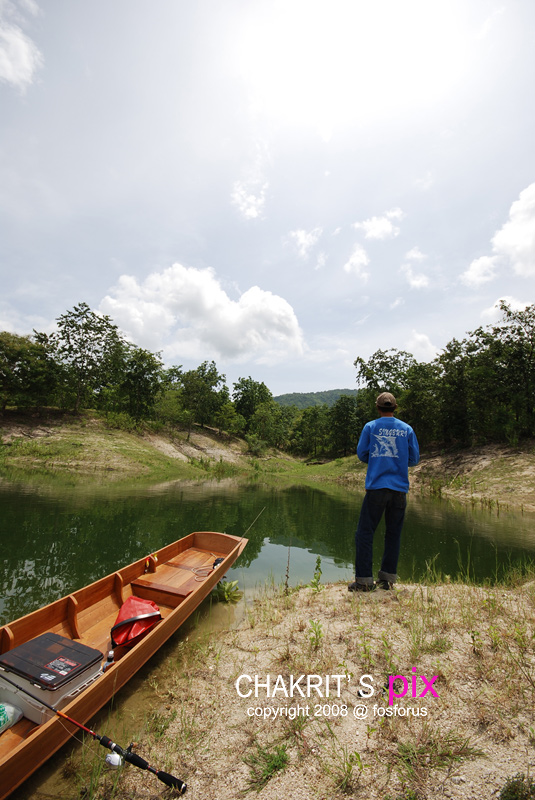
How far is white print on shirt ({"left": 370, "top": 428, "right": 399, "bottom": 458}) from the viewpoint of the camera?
16.3ft

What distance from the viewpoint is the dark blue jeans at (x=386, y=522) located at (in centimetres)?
494

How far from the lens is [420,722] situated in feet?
8.93

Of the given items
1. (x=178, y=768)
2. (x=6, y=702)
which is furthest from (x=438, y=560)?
(x=6, y=702)

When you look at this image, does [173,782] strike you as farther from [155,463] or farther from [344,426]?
[344,426]

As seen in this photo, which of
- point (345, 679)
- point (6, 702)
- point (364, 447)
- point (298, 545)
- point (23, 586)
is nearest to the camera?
point (6, 702)

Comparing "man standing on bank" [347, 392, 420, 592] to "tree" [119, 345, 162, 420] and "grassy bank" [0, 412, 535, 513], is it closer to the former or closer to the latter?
"grassy bank" [0, 412, 535, 513]

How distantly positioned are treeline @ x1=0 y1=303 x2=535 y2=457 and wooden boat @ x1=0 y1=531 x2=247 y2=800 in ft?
85.5

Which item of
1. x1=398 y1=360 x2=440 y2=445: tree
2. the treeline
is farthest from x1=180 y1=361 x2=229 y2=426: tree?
x1=398 y1=360 x2=440 y2=445: tree

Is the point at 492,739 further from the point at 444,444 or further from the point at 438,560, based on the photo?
the point at 444,444

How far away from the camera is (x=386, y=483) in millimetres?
4902

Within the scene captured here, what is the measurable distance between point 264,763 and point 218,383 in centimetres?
5183

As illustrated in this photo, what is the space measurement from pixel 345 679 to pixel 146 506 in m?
12.7

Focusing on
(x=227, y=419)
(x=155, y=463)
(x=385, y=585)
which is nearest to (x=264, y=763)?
(x=385, y=585)

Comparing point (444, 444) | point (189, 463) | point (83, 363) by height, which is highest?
point (83, 363)
